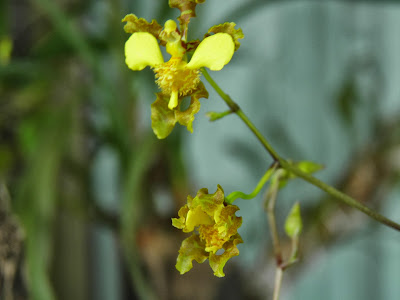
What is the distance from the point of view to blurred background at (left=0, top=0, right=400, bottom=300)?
0.42 m

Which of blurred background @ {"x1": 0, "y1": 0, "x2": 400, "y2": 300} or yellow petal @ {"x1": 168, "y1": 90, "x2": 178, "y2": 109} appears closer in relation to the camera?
yellow petal @ {"x1": 168, "y1": 90, "x2": 178, "y2": 109}

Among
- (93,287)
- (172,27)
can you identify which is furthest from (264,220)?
(172,27)

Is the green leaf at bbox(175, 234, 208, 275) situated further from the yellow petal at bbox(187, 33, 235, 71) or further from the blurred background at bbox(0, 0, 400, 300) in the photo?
the blurred background at bbox(0, 0, 400, 300)

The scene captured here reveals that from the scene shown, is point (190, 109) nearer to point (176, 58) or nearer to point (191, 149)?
point (176, 58)

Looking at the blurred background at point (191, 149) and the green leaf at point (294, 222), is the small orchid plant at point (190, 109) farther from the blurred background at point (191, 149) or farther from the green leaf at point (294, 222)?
the blurred background at point (191, 149)

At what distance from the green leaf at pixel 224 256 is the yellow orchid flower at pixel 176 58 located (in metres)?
0.04

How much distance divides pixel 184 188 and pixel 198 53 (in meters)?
0.36

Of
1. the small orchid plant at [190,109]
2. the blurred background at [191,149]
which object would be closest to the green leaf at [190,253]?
the small orchid plant at [190,109]

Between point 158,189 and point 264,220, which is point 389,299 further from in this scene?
point 158,189

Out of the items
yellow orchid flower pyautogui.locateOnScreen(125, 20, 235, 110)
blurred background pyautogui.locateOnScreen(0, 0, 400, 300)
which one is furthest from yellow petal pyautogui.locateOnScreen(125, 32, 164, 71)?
blurred background pyautogui.locateOnScreen(0, 0, 400, 300)

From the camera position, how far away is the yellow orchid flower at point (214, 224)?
4.9 inches

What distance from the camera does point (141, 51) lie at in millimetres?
122

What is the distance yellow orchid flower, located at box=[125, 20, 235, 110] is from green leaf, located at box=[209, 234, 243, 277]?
0.04 meters

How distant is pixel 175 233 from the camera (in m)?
0.49
